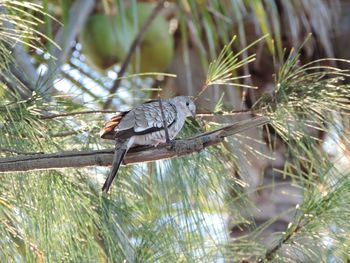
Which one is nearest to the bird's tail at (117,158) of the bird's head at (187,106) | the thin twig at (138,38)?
the bird's head at (187,106)

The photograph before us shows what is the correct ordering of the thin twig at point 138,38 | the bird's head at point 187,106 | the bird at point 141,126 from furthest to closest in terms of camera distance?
1. the thin twig at point 138,38
2. the bird's head at point 187,106
3. the bird at point 141,126

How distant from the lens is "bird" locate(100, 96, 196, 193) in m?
1.40

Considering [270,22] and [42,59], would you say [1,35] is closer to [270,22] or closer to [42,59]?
[42,59]

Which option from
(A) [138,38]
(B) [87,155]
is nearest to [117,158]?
(B) [87,155]

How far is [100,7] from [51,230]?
120 cm

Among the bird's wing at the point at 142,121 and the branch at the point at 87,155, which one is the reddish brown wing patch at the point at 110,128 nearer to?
the bird's wing at the point at 142,121

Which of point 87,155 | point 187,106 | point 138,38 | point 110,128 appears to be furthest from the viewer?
point 138,38

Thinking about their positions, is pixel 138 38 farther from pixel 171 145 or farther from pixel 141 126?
pixel 171 145

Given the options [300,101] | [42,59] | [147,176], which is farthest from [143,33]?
[300,101]

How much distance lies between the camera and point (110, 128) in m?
1.47

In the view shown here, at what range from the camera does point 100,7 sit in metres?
2.56

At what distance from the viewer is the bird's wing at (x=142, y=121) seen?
145 centimetres

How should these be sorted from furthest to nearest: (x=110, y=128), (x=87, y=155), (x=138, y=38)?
(x=138, y=38), (x=110, y=128), (x=87, y=155)

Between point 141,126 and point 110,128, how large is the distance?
0.17 ft
